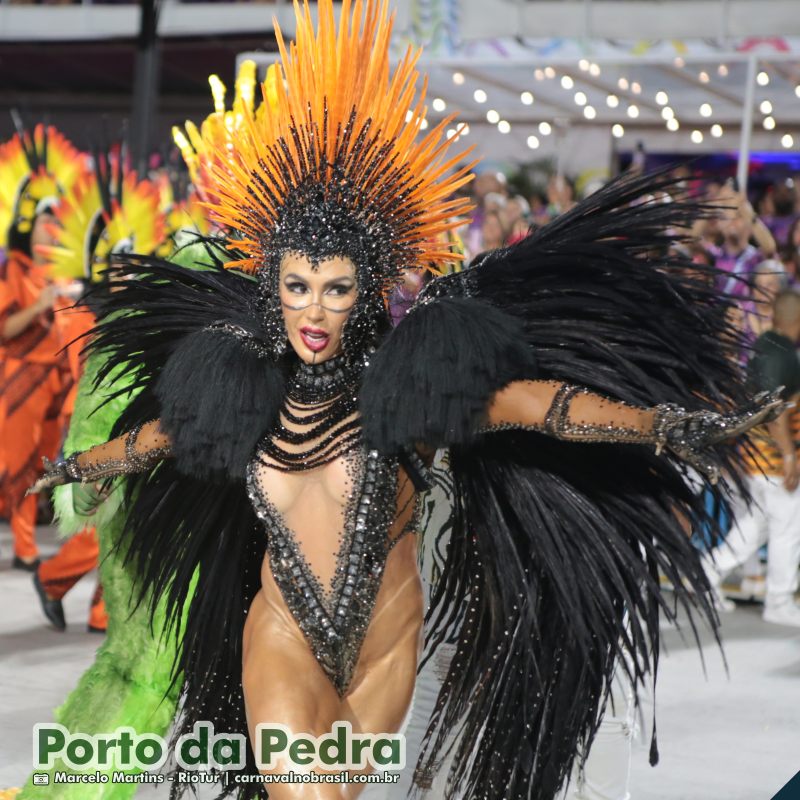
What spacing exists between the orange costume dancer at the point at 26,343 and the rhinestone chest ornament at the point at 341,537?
4707mm

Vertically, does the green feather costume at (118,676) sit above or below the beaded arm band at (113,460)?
below

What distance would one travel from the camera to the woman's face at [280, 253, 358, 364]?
2.71 m

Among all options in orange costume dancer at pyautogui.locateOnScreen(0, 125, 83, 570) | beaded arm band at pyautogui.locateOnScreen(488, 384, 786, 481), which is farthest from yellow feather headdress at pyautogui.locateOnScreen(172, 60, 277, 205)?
orange costume dancer at pyautogui.locateOnScreen(0, 125, 83, 570)

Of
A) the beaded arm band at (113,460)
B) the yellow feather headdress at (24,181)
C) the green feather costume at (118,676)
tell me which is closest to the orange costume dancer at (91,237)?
the yellow feather headdress at (24,181)

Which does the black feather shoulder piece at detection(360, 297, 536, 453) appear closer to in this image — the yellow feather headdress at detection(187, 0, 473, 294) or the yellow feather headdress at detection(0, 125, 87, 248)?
the yellow feather headdress at detection(187, 0, 473, 294)

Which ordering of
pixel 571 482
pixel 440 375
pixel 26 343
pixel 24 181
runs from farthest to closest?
pixel 24 181 < pixel 26 343 < pixel 571 482 < pixel 440 375

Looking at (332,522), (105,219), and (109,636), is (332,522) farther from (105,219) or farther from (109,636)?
(105,219)

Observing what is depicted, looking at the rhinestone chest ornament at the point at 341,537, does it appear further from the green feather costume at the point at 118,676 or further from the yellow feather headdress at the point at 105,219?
the yellow feather headdress at the point at 105,219

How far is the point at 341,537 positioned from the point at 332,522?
0.12 feet

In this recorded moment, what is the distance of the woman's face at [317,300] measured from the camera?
A: 8.91ft

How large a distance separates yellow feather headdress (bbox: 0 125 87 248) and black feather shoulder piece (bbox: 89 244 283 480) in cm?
436

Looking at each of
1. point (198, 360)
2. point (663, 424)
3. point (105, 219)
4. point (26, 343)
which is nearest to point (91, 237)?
point (105, 219)

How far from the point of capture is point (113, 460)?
10.0 ft

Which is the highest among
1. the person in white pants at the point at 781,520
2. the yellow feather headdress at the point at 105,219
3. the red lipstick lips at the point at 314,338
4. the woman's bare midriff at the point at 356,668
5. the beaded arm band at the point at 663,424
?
the yellow feather headdress at the point at 105,219
